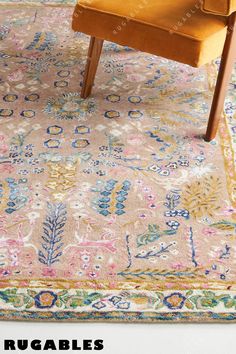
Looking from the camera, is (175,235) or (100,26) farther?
(100,26)

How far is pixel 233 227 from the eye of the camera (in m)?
2.42

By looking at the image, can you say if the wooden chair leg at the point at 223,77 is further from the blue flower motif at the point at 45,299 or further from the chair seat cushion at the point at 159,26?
the blue flower motif at the point at 45,299

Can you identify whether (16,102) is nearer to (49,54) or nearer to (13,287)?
(49,54)

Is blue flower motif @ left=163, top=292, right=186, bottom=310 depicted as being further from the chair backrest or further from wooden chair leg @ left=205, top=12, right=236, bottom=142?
the chair backrest

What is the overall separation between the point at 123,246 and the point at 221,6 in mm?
1054

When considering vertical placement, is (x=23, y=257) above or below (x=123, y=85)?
below

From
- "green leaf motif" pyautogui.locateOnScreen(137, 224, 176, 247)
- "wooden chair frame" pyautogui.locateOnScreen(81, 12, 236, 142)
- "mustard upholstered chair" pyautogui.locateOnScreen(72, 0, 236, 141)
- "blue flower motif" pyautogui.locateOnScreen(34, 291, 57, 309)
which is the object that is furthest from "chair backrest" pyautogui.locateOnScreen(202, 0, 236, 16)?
"blue flower motif" pyautogui.locateOnScreen(34, 291, 57, 309)

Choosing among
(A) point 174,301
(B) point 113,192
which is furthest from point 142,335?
(B) point 113,192

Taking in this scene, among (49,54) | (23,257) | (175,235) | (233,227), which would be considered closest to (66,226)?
(23,257)

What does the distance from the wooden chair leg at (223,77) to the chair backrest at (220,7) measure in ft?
0.36

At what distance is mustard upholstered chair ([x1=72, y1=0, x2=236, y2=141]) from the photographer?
260 cm

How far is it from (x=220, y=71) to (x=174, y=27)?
11.8 inches

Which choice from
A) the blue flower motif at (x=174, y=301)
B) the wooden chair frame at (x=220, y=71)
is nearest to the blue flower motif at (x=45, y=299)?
the blue flower motif at (x=174, y=301)

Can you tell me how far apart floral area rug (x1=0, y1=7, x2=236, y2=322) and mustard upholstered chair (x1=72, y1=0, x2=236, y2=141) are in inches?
13.8
